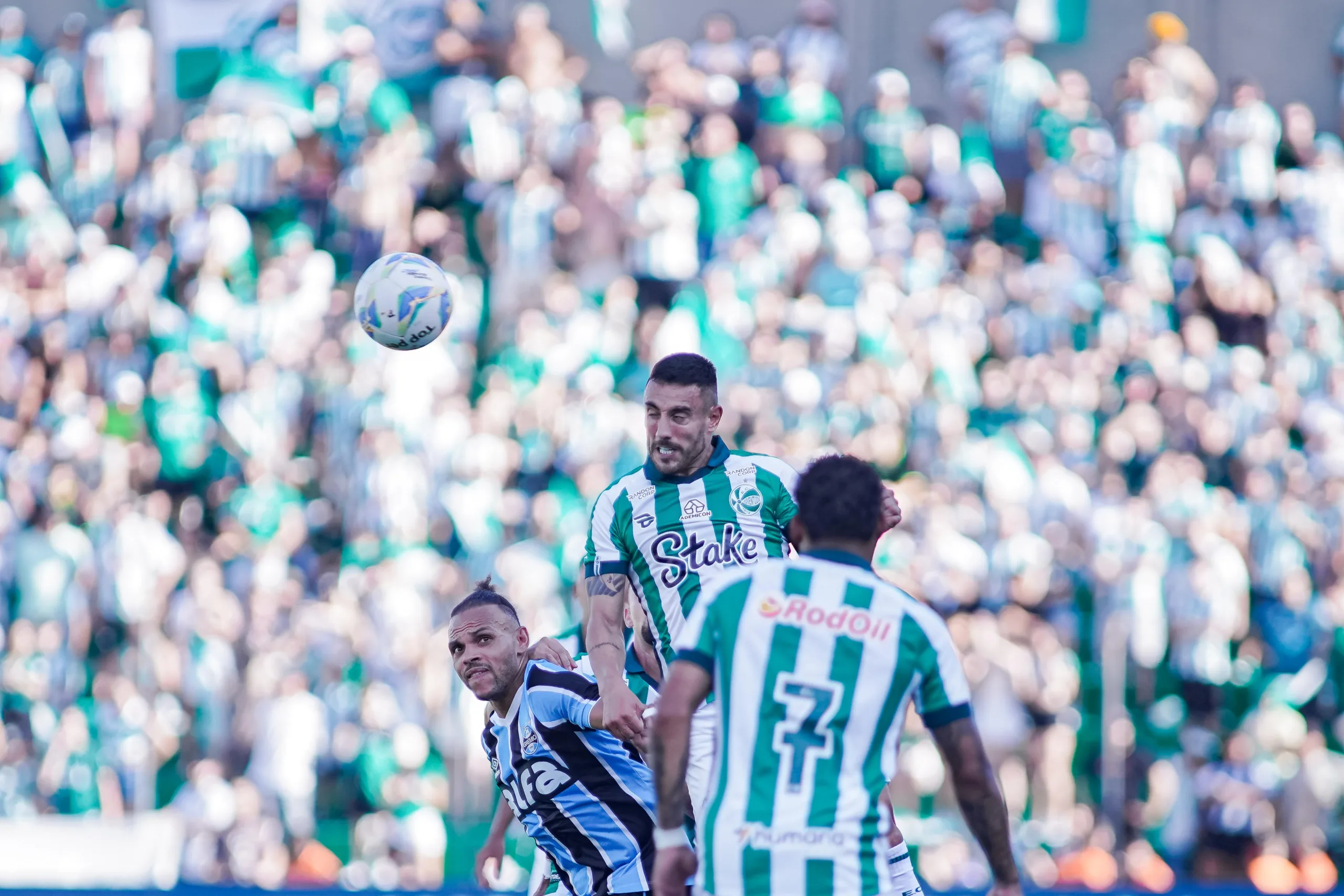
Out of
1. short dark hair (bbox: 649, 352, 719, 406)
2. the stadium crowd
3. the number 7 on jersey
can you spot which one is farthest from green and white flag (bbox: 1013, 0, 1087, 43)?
the number 7 on jersey

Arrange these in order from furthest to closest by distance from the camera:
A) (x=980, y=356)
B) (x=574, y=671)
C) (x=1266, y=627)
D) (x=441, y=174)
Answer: (x=441, y=174) < (x=980, y=356) < (x=1266, y=627) < (x=574, y=671)

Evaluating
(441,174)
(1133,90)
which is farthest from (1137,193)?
(441,174)

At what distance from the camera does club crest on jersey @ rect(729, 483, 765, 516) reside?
21.4 feet

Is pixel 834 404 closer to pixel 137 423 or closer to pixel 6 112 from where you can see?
pixel 137 423

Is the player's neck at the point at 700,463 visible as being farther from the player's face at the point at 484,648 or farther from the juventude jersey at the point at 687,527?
the player's face at the point at 484,648

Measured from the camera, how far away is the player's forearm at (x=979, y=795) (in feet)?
15.2

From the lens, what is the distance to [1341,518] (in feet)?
45.7

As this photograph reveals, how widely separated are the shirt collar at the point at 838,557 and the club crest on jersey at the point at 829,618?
13 centimetres

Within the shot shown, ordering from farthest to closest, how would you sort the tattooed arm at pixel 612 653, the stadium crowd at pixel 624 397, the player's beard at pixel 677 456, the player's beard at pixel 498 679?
1. the stadium crowd at pixel 624 397
2. the player's beard at pixel 498 679
3. the player's beard at pixel 677 456
4. the tattooed arm at pixel 612 653

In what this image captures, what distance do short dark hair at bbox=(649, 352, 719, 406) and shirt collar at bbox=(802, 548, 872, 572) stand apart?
1.50 metres

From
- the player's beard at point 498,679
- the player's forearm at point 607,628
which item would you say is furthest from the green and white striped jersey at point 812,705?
the player's beard at point 498,679

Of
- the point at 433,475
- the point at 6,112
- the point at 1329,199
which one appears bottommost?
the point at 433,475

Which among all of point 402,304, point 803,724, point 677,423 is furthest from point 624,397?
point 803,724

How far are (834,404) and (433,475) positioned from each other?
3.23 metres
